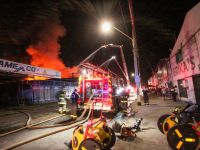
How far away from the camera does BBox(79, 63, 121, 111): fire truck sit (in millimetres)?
10500

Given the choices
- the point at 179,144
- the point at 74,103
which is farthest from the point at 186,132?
the point at 74,103

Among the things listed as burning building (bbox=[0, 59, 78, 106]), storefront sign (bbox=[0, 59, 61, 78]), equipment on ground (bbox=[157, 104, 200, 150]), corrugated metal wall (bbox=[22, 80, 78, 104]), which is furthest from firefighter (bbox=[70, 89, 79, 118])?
corrugated metal wall (bbox=[22, 80, 78, 104])

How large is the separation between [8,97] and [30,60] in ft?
53.9

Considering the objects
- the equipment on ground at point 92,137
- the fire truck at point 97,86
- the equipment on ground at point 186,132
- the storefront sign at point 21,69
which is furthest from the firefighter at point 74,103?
the storefront sign at point 21,69

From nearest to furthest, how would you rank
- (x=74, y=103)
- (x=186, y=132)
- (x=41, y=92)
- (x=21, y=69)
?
1. (x=186, y=132)
2. (x=74, y=103)
3. (x=21, y=69)
4. (x=41, y=92)

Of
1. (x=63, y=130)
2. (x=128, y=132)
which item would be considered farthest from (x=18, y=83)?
(x=128, y=132)

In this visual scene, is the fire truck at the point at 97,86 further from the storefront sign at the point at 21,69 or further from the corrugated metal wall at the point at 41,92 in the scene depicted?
the corrugated metal wall at the point at 41,92

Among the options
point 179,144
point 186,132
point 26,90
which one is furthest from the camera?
point 26,90

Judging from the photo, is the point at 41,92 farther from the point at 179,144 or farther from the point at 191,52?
the point at 179,144

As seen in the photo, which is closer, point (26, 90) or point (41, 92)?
point (26, 90)

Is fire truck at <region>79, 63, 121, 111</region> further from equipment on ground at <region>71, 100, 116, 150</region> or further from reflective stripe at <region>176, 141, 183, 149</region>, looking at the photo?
reflective stripe at <region>176, 141, 183, 149</region>

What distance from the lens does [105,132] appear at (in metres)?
5.21

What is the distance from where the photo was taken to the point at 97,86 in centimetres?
1111

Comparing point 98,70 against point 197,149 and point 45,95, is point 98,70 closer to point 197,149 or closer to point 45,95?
point 197,149
